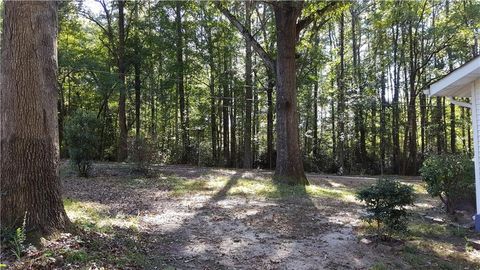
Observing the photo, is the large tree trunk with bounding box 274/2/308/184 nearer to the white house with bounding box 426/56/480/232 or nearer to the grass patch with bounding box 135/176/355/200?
the grass patch with bounding box 135/176/355/200

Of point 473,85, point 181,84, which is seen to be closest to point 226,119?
point 181,84

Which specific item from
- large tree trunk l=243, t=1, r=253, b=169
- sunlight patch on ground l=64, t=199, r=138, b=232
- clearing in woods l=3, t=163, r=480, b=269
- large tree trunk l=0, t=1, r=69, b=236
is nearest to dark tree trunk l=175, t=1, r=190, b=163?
large tree trunk l=243, t=1, r=253, b=169

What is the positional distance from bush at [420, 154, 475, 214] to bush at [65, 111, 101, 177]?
9499 mm

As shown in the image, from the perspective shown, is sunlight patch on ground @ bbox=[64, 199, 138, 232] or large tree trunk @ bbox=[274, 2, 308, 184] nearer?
sunlight patch on ground @ bbox=[64, 199, 138, 232]

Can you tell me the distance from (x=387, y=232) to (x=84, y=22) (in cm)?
2577

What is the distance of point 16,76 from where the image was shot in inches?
175

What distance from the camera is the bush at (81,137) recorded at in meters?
12.0

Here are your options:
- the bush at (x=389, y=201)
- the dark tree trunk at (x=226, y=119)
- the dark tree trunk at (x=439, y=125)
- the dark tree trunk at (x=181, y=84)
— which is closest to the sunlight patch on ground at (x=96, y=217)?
the bush at (x=389, y=201)

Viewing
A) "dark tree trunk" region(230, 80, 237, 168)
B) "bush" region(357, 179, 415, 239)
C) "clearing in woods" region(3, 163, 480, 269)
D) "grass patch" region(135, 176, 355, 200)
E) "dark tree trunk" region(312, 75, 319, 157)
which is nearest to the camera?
"clearing in woods" region(3, 163, 480, 269)

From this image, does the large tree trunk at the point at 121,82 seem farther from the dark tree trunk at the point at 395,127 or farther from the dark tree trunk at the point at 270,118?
the dark tree trunk at the point at 395,127

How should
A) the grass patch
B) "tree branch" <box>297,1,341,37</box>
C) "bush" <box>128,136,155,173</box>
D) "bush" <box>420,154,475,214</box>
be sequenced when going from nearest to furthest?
1. "bush" <box>420,154,475,214</box>
2. the grass patch
3. "tree branch" <box>297,1,341,37</box>
4. "bush" <box>128,136,155,173</box>

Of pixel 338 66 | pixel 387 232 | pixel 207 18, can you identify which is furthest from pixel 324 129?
pixel 387 232

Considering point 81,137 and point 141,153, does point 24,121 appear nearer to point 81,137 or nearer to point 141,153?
point 81,137

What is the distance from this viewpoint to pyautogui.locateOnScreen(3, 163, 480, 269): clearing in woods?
16.3ft
